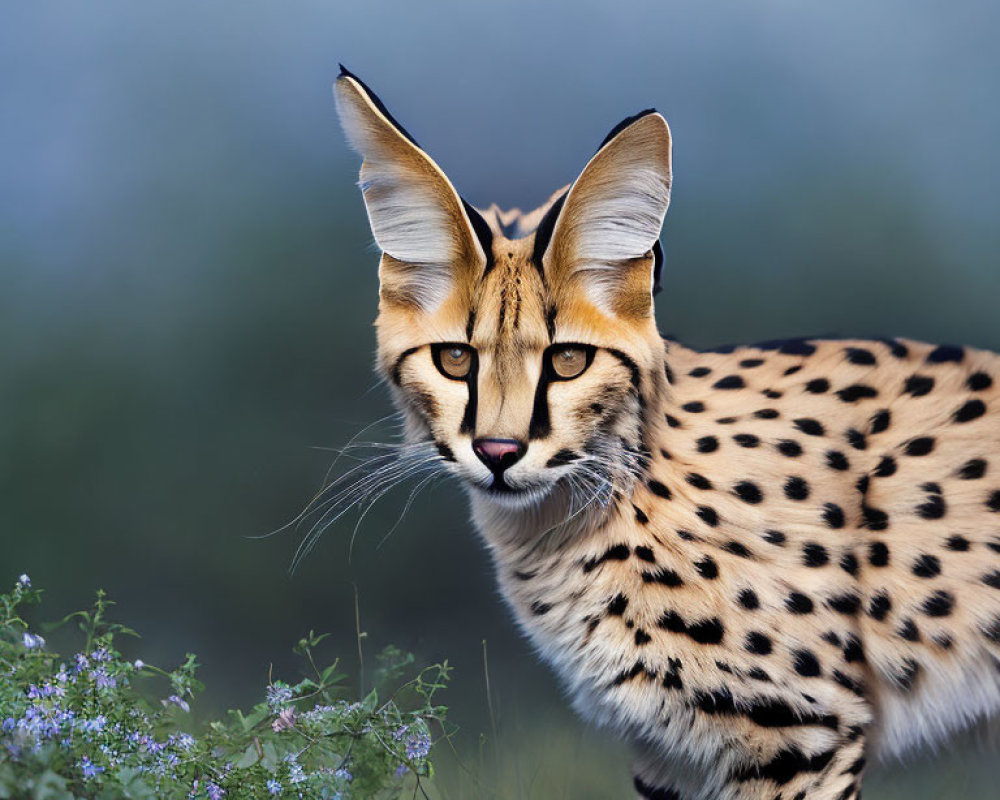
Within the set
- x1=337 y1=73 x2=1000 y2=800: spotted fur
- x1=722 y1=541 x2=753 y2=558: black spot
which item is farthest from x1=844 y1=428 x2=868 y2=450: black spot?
x1=722 y1=541 x2=753 y2=558: black spot

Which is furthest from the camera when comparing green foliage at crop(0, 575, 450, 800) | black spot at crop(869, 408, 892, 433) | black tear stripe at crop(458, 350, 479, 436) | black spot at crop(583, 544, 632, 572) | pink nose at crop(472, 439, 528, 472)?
black spot at crop(869, 408, 892, 433)

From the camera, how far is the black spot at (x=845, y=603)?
3203 millimetres

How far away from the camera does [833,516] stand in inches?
129

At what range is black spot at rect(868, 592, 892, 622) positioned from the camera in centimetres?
327

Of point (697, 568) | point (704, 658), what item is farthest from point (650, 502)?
point (704, 658)

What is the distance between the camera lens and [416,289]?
321 centimetres

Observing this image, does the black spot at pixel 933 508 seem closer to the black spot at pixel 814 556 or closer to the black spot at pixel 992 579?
the black spot at pixel 992 579

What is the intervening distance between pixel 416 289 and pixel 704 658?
1.23 metres

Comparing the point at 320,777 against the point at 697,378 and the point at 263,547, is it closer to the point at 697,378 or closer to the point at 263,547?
the point at 697,378

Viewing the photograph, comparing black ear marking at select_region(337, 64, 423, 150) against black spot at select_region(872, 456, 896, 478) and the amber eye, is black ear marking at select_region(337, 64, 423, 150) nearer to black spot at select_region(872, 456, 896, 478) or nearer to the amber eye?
the amber eye

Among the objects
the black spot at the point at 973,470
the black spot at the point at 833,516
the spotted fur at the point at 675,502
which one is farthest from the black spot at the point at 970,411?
the black spot at the point at 833,516

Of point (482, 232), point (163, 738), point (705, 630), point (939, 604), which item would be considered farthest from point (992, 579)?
point (163, 738)

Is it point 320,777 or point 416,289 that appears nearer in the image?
point 320,777

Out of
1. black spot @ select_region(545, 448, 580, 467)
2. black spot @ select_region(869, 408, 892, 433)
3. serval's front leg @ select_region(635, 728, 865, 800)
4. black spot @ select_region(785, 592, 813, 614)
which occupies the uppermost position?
black spot @ select_region(869, 408, 892, 433)
